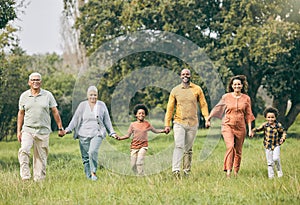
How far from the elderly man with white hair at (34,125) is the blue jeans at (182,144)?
222cm

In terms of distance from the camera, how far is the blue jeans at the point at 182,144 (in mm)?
9906

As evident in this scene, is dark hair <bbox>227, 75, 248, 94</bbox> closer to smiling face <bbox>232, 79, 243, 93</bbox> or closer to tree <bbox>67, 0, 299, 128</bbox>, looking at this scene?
smiling face <bbox>232, 79, 243, 93</bbox>

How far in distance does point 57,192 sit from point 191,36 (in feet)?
56.9

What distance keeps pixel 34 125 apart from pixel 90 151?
114cm

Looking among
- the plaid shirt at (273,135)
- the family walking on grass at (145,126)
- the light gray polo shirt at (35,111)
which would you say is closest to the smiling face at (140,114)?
the family walking on grass at (145,126)

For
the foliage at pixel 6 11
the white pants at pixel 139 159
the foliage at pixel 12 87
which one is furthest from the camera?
the foliage at pixel 12 87

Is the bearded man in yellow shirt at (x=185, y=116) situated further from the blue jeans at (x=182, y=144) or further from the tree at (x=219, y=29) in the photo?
the tree at (x=219, y=29)

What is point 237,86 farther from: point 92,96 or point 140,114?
point 92,96

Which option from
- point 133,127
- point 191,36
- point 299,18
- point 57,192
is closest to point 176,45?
point 191,36

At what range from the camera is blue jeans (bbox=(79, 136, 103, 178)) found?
10073 millimetres

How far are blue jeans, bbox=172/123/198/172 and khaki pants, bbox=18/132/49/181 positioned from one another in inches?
88.8

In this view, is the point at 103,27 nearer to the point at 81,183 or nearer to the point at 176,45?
the point at 176,45

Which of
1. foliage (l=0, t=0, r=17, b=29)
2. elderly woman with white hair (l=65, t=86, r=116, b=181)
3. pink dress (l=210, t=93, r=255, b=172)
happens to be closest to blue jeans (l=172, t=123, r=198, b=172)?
pink dress (l=210, t=93, r=255, b=172)

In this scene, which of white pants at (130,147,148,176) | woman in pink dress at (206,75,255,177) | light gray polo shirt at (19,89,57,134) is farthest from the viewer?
white pants at (130,147,148,176)
